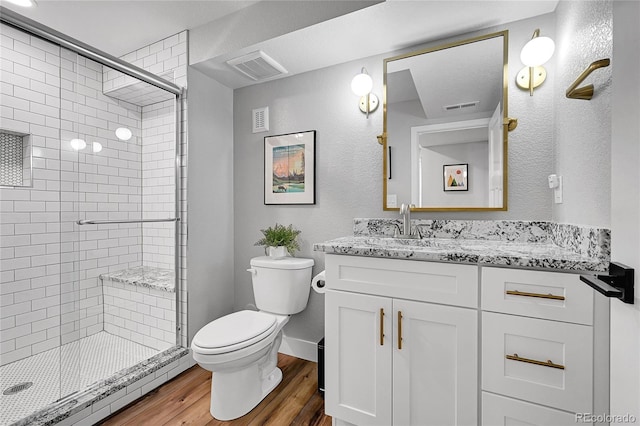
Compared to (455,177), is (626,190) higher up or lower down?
lower down

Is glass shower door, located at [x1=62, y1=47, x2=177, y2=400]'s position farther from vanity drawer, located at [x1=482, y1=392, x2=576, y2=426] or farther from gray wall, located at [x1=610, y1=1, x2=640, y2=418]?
gray wall, located at [x1=610, y1=1, x2=640, y2=418]

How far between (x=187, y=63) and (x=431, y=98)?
171cm

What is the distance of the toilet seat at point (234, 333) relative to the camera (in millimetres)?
1442

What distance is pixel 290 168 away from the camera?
2.18m

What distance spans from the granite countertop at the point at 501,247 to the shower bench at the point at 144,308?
4.47 ft

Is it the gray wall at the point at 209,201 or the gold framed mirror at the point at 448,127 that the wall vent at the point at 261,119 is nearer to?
the gray wall at the point at 209,201

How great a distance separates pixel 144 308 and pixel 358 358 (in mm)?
1673

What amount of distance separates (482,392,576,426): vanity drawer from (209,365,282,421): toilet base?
1158mm

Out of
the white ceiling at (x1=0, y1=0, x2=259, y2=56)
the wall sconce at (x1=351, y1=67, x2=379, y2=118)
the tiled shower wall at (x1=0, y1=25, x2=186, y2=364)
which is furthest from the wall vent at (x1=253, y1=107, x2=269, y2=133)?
the tiled shower wall at (x1=0, y1=25, x2=186, y2=364)

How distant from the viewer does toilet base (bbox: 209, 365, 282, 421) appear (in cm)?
152

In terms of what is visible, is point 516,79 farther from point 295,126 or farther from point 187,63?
point 187,63

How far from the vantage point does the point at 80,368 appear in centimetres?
167

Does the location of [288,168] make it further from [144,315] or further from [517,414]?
[517,414]

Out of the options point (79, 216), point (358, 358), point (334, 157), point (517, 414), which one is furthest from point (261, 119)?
point (517, 414)
